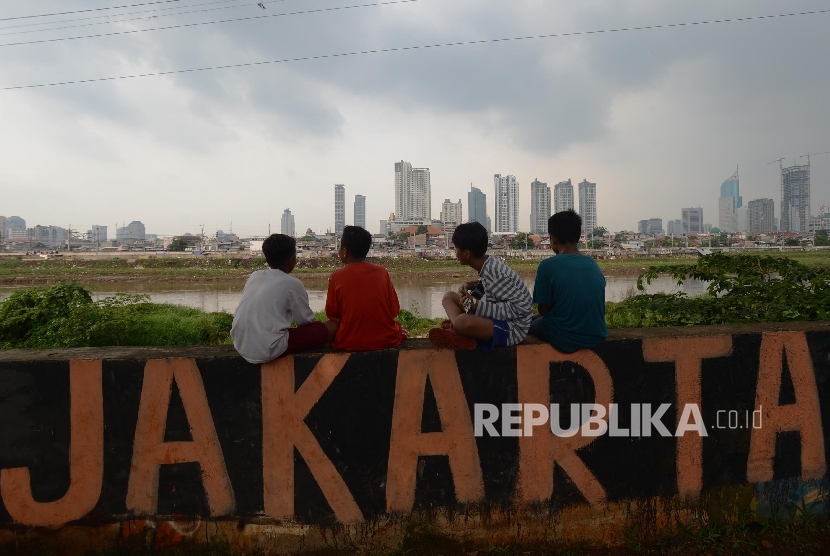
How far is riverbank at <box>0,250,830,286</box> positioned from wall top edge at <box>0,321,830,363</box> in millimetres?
29090

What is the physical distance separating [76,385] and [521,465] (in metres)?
2.28

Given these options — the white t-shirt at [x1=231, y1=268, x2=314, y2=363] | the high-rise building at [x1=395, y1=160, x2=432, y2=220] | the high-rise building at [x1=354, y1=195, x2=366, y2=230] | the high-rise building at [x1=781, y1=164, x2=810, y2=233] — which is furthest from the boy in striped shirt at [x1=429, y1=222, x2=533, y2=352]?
the high-rise building at [x1=781, y1=164, x2=810, y2=233]

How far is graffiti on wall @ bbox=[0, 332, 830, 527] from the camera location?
254 centimetres

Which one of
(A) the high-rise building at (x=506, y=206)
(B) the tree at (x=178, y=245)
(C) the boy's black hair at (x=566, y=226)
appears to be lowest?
(C) the boy's black hair at (x=566, y=226)

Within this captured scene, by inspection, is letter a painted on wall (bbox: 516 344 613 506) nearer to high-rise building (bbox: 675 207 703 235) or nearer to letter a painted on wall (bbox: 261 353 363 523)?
letter a painted on wall (bbox: 261 353 363 523)

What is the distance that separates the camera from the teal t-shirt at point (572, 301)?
104 inches

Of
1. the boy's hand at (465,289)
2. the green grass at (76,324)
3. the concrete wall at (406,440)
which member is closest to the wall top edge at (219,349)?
the concrete wall at (406,440)

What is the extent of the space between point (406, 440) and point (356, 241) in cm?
112

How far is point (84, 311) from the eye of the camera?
7.61 meters

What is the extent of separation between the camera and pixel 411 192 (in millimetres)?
98625

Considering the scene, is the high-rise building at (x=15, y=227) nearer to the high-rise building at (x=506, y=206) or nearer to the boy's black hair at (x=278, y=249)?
the high-rise building at (x=506, y=206)

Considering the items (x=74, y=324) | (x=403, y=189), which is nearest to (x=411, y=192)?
(x=403, y=189)

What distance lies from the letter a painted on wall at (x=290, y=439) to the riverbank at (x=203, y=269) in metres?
29.5

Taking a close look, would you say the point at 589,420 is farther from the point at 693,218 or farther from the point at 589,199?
the point at 693,218
